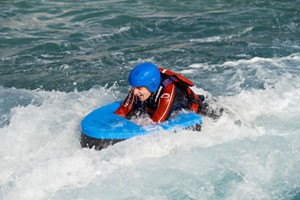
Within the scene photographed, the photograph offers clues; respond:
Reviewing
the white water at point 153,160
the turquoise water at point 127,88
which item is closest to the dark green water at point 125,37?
the turquoise water at point 127,88

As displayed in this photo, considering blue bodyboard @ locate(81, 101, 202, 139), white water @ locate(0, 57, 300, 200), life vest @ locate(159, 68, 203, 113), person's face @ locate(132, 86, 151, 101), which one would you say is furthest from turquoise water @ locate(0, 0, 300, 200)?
person's face @ locate(132, 86, 151, 101)

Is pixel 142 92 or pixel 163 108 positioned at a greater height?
pixel 142 92

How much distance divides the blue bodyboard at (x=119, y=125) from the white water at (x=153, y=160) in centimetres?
9

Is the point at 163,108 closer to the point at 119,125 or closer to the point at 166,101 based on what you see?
the point at 166,101

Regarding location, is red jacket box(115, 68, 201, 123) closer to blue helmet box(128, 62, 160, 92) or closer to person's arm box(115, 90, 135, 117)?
person's arm box(115, 90, 135, 117)

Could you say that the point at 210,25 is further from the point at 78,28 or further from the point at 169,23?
the point at 78,28

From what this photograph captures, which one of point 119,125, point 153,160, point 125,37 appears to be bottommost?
point 125,37

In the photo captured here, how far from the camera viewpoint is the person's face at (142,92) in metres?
5.58

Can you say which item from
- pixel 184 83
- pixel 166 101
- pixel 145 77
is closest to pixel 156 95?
pixel 166 101

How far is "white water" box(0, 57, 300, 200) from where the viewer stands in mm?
5082

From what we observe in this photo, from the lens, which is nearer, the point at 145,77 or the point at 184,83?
the point at 145,77

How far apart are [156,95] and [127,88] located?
2497 mm

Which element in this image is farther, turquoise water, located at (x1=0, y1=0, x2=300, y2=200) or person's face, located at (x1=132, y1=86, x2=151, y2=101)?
person's face, located at (x1=132, y1=86, x2=151, y2=101)

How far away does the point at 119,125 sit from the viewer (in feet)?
18.3
